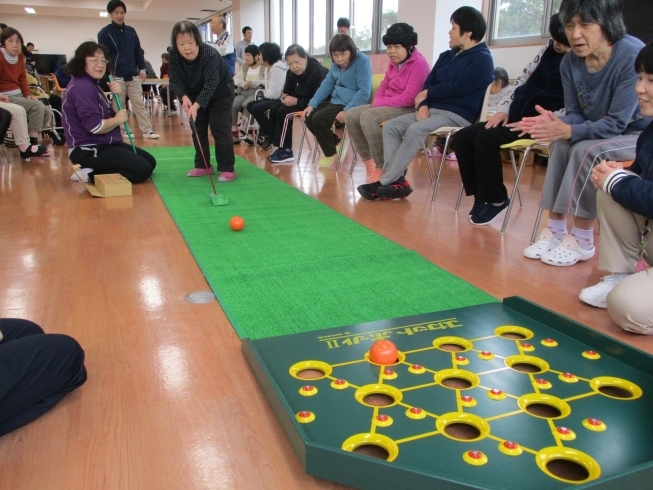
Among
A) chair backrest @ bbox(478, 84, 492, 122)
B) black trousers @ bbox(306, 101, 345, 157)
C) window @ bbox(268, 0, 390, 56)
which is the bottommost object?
black trousers @ bbox(306, 101, 345, 157)

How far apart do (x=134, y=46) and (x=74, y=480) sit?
571cm

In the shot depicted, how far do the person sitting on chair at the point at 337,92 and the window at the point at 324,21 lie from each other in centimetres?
381

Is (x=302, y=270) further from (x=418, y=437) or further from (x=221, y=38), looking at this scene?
(x=221, y=38)

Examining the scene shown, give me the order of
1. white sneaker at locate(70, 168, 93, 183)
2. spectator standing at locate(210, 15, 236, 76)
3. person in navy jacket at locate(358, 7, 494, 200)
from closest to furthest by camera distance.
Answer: person in navy jacket at locate(358, 7, 494, 200)
white sneaker at locate(70, 168, 93, 183)
spectator standing at locate(210, 15, 236, 76)

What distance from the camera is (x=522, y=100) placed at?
2719mm

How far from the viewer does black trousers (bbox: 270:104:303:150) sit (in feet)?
15.8

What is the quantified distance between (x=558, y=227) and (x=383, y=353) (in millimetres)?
1330

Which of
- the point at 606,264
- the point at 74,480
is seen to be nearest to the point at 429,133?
the point at 606,264

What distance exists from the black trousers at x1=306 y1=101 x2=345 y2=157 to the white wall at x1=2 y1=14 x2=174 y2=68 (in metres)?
15.7

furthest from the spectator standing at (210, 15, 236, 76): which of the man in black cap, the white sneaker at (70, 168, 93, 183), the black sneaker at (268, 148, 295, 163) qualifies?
the man in black cap

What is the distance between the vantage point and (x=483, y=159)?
2.74 meters

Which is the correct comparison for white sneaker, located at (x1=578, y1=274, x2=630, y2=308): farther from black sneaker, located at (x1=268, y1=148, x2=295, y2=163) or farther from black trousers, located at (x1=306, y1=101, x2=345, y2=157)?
black sneaker, located at (x1=268, y1=148, x2=295, y2=163)

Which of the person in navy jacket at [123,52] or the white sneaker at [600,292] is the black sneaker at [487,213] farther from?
the person in navy jacket at [123,52]

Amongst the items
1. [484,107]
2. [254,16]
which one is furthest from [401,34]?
[254,16]
